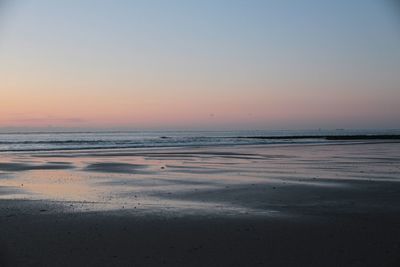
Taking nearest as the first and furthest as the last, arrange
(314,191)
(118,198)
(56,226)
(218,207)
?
(56,226), (218,207), (118,198), (314,191)

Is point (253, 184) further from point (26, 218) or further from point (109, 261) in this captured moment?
point (109, 261)

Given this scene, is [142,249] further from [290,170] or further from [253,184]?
[290,170]

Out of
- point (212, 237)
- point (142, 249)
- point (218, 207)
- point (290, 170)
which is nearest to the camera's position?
point (142, 249)

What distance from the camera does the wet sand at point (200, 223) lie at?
21.2ft

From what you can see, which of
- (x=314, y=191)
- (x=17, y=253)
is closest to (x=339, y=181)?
(x=314, y=191)

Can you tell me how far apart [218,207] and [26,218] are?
4.33 metres

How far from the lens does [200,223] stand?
8.57 meters

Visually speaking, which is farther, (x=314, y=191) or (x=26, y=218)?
(x=314, y=191)

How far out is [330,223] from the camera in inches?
335

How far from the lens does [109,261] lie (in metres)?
6.23

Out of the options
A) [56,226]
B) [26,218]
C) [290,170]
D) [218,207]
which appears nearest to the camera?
[56,226]

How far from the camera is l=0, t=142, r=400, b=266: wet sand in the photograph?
645 centimetres

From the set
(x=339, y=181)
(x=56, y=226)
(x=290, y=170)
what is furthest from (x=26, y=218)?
(x=290, y=170)

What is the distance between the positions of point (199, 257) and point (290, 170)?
1368 centimetres
